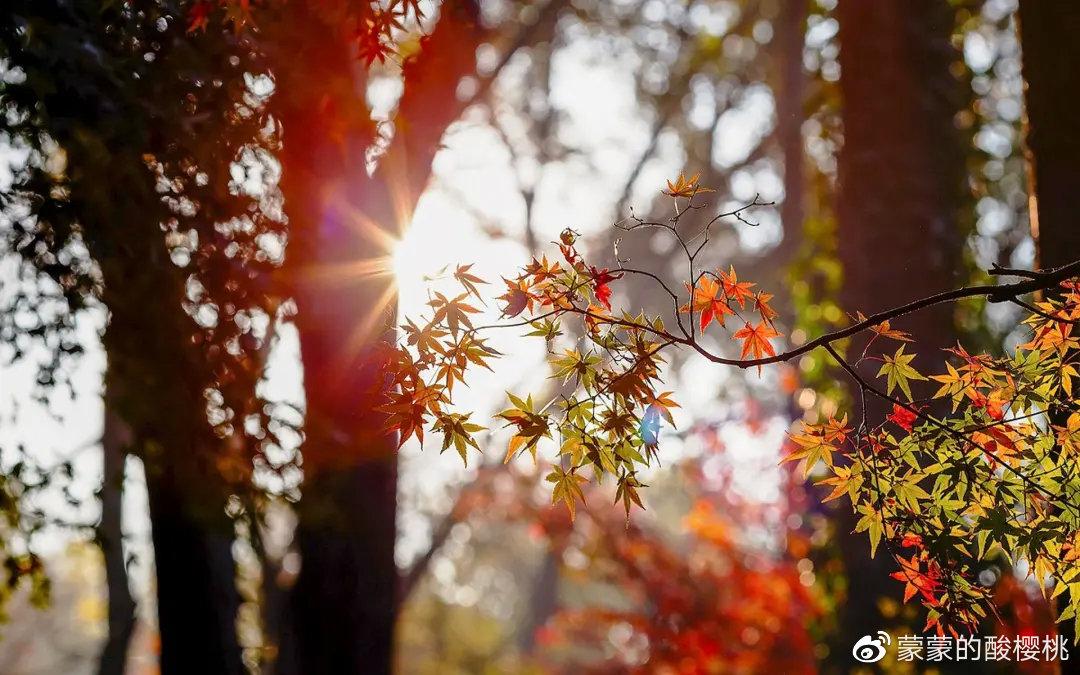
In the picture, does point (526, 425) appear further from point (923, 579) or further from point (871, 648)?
point (871, 648)

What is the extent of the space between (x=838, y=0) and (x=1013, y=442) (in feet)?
13.6

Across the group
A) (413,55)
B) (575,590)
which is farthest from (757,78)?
(575,590)

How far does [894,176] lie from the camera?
18.4ft

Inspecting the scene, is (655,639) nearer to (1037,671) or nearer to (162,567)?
(1037,671)

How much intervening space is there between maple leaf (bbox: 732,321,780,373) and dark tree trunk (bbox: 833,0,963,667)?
3.14 meters

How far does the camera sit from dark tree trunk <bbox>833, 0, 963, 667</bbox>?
5.58 m

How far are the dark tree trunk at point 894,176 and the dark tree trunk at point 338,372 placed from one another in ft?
8.77

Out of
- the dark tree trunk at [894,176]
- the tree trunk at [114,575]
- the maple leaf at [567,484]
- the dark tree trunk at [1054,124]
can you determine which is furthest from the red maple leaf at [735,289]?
the tree trunk at [114,575]

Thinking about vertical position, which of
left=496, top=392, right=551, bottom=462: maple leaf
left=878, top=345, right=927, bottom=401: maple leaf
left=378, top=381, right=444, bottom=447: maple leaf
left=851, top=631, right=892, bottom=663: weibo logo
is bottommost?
left=851, top=631, right=892, bottom=663: weibo logo

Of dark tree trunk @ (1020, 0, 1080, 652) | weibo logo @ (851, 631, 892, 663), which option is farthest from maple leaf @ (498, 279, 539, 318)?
weibo logo @ (851, 631, 892, 663)

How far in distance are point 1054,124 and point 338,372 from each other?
3.16m

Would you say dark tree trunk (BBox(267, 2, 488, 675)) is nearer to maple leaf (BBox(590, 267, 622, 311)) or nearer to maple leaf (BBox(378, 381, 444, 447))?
maple leaf (BBox(378, 381, 444, 447))

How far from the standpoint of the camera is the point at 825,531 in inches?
256

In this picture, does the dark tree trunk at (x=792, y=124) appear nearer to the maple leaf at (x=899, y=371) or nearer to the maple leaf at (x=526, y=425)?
the maple leaf at (x=899, y=371)
